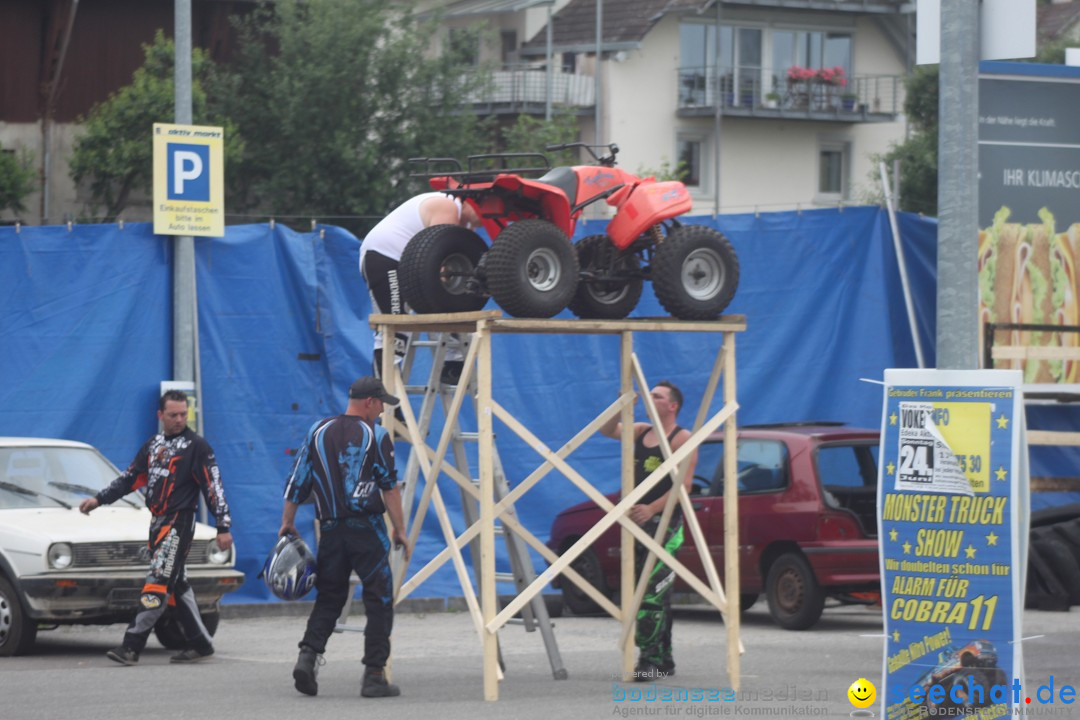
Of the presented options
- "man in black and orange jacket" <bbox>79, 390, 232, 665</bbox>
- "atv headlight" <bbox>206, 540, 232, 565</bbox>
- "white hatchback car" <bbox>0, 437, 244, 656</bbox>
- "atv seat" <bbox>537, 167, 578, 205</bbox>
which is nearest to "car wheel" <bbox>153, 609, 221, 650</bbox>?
"white hatchback car" <bbox>0, 437, 244, 656</bbox>

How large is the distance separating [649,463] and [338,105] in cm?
2385

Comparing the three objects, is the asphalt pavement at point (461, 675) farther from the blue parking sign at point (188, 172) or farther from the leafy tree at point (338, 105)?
the leafy tree at point (338, 105)

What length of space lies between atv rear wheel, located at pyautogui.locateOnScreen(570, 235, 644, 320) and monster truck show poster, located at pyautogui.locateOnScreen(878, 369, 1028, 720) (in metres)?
2.65

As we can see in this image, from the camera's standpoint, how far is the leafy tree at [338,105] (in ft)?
108

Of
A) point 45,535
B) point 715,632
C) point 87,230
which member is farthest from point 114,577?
point 715,632

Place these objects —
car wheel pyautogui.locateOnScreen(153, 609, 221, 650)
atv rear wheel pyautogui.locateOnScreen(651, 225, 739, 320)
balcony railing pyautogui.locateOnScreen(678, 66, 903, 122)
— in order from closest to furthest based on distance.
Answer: atv rear wheel pyautogui.locateOnScreen(651, 225, 739, 320)
car wheel pyautogui.locateOnScreen(153, 609, 221, 650)
balcony railing pyautogui.locateOnScreen(678, 66, 903, 122)

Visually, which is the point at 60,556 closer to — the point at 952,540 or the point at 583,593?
the point at 583,593

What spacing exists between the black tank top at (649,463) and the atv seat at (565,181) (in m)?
1.74

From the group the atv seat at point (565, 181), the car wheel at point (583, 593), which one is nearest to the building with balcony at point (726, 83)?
the car wheel at point (583, 593)

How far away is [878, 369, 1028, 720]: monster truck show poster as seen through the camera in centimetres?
708

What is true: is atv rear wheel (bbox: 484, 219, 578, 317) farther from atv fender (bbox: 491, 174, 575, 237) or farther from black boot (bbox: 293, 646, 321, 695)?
black boot (bbox: 293, 646, 321, 695)

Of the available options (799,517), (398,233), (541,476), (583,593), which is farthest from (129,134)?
(541,476)

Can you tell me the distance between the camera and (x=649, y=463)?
10.5 metres

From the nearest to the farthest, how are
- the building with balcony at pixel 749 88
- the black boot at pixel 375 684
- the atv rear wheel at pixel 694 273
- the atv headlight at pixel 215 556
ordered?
the black boot at pixel 375 684
the atv rear wheel at pixel 694 273
the atv headlight at pixel 215 556
the building with balcony at pixel 749 88
